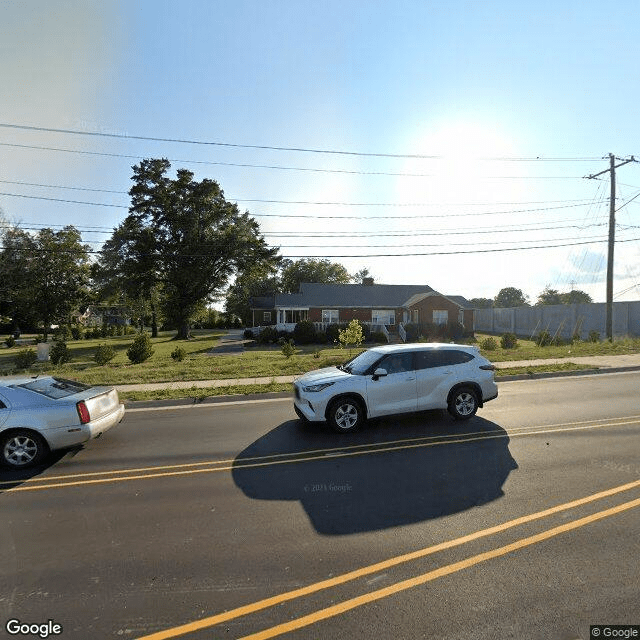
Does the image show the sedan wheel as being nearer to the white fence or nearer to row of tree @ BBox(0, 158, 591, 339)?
the white fence

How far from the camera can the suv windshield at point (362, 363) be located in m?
7.76

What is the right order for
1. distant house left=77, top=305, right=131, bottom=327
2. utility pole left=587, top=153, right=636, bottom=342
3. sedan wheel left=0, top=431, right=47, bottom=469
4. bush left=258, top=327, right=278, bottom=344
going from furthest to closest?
distant house left=77, top=305, right=131, bottom=327, bush left=258, top=327, right=278, bottom=344, utility pole left=587, top=153, right=636, bottom=342, sedan wheel left=0, top=431, right=47, bottom=469

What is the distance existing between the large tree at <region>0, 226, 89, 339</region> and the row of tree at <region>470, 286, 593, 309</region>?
60.2 metres

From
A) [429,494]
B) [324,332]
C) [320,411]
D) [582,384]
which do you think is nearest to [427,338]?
[324,332]

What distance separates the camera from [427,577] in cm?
330

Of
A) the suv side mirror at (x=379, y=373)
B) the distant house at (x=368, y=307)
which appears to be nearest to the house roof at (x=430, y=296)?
the distant house at (x=368, y=307)

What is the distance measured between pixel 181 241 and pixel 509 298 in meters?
83.0

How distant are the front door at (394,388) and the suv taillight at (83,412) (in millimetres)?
4634

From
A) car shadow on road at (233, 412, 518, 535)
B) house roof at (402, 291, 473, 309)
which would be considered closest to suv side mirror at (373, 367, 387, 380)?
car shadow on road at (233, 412, 518, 535)

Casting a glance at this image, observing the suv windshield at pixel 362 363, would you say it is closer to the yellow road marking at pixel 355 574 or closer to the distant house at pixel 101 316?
the yellow road marking at pixel 355 574

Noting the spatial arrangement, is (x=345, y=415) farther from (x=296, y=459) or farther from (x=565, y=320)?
(x=565, y=320)

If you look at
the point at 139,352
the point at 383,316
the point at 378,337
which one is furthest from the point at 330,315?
the point at 139,352

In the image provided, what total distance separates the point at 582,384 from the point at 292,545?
11.2 metres

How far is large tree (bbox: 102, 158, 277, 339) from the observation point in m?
40.2
